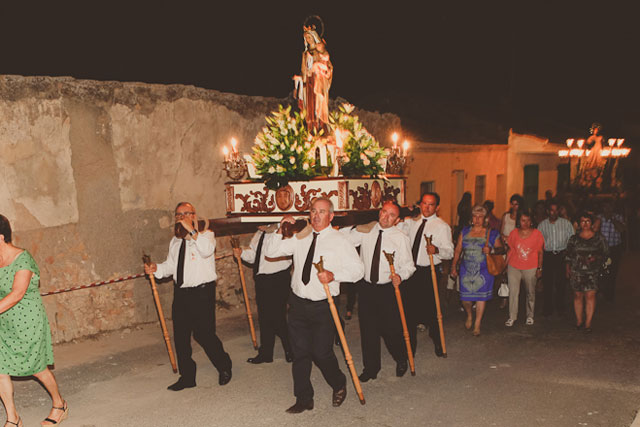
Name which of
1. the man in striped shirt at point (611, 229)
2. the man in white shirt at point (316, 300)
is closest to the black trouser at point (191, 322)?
the man in white shirt at point (316, 300)

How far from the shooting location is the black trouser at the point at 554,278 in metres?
9.30

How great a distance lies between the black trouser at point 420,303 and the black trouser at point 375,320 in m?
0.73

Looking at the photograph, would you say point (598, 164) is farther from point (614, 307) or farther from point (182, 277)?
point (182, 277)

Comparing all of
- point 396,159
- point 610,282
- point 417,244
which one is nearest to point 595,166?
point 610,282

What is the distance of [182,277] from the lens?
19.9 ft

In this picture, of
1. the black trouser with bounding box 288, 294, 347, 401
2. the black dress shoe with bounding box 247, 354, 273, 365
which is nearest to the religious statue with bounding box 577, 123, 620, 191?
the black dress shoe with bounding box 247, 354, 273, 365

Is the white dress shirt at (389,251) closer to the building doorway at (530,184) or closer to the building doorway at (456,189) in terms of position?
the building doorway at (456,189)

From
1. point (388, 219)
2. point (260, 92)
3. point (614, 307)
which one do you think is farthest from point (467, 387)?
point (260, 92)

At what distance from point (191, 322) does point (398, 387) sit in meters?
2.26

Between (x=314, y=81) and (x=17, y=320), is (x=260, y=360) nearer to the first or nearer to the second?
(x=17, y=320)

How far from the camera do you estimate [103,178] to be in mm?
8109

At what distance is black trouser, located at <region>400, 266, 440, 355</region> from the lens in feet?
23.4

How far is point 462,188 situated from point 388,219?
12.6 m

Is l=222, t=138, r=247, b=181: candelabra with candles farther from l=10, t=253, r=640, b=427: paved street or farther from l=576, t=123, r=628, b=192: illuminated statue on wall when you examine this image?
l=576, t=123, r=628, b=192: illuminated statue on wall
